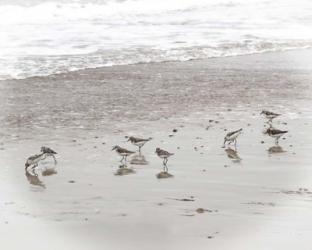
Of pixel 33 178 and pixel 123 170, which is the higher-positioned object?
pixel 123 170

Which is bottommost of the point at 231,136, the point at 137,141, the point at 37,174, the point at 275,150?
the point at 37,174

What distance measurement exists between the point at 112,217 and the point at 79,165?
235 cm

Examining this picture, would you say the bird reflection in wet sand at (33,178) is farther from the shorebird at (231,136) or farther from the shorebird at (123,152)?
the shorebird at (231,136)

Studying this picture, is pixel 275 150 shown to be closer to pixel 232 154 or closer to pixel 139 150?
pixel 232 154

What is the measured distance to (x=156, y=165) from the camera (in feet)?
31.7

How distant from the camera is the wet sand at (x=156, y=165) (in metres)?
6.89

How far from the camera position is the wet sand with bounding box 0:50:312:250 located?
22.6 ft

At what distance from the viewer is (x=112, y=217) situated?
7344mm

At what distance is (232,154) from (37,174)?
2815 mm

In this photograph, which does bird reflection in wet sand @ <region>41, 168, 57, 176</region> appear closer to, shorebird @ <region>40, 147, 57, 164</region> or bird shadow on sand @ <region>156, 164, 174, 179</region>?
shorebird @ <region>40, 147, 57, 164</region>

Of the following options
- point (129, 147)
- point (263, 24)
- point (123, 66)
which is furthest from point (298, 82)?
point (263, 24)

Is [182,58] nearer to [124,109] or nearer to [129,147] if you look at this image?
[124,109]

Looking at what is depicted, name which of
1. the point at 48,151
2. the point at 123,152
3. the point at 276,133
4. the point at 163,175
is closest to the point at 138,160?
the point at 123,152

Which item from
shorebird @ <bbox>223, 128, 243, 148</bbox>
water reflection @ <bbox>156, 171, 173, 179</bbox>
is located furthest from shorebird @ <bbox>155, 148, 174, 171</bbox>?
shorebird @ <bbox>223, 128, 243, 148</bbox>
